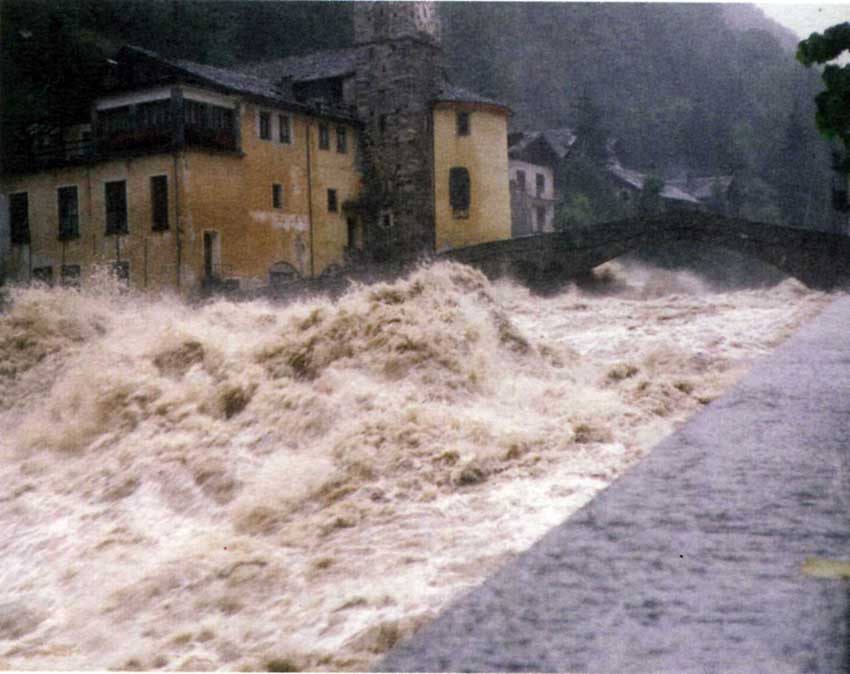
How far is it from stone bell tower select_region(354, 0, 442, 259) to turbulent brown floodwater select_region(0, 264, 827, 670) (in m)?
0.45

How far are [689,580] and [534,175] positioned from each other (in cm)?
442

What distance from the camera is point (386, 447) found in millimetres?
4594

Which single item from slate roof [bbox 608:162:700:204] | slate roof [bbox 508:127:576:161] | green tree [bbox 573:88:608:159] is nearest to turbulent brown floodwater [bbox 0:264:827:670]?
slate roof [bbox 608:162:700:204]

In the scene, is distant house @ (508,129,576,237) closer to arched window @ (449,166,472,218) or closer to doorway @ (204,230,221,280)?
arched window @ (449,166,472,218)

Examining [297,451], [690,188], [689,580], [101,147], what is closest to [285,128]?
[101,147]

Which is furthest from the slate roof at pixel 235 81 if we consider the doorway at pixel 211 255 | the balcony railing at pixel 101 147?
the doorway at pixel 211 255

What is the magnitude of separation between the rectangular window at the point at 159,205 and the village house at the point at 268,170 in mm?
11

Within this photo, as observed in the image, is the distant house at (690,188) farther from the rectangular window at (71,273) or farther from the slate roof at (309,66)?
the rectangular window at (71,273)

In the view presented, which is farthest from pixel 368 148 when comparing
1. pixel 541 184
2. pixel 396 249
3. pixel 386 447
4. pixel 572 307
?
pixel 572 307

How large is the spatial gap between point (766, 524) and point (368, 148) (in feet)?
15.8

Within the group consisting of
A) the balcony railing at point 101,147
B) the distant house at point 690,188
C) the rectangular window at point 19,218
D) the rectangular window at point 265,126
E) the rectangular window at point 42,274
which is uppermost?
the rectangular window at point 265,126

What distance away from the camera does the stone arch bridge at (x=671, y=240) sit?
22.7 feet

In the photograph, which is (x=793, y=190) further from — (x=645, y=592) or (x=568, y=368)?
(x=645, y=592)

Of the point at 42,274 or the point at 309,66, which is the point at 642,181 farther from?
the point at 42,274
